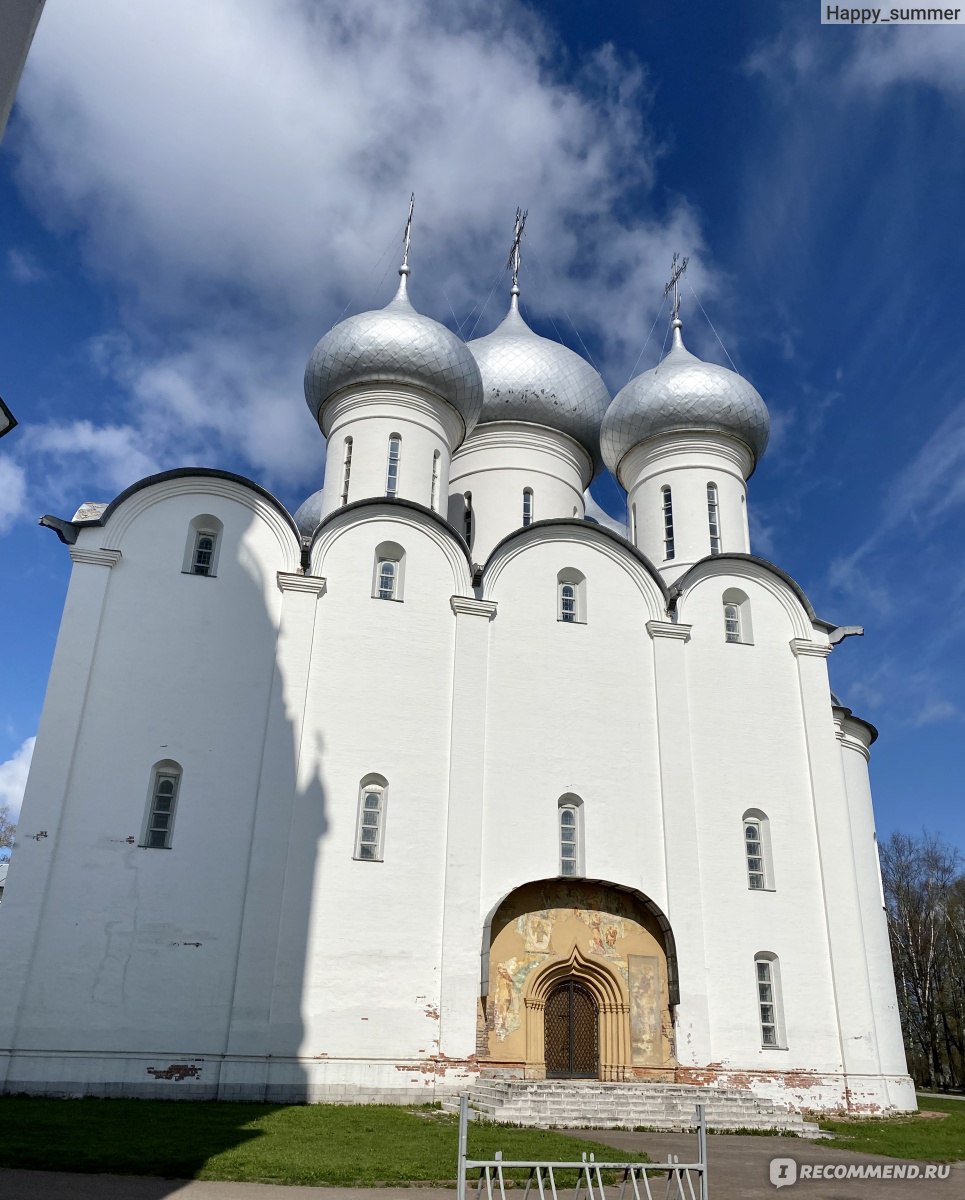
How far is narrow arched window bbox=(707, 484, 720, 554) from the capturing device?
1648cm

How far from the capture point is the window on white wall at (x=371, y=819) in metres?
12.2

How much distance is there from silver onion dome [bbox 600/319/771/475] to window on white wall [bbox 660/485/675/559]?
107cm

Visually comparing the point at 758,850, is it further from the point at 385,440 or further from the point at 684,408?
the point at 385,440

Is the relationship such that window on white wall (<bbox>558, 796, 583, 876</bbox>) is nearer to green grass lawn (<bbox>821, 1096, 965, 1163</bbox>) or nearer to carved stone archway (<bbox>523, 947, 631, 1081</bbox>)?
carved stone archway (<bbox>523, 947, 631, 1081</bbox>)

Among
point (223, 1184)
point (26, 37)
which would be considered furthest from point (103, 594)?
point (26, 37)

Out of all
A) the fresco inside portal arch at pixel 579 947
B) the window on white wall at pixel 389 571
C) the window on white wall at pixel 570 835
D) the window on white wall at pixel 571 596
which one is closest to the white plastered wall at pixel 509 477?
the window on white wall at pixel 571 596

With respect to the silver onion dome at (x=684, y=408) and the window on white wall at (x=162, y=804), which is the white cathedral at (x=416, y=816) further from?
the silver onion dome at (x=684, y=408)

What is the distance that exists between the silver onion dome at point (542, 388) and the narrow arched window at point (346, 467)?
133 inches

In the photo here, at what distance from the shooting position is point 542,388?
60.8 ft

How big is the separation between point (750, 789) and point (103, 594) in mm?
9001

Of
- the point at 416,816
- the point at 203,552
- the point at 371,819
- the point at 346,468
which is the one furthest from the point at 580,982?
the point at 346,468

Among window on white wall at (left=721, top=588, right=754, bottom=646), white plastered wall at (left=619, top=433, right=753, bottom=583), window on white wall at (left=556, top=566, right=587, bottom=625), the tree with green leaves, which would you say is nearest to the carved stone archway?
window on white wall at (left=556, top=566, right=587, bottom=625)

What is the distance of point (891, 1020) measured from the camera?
14.0 meters

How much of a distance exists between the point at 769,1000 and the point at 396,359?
10.7 meters
